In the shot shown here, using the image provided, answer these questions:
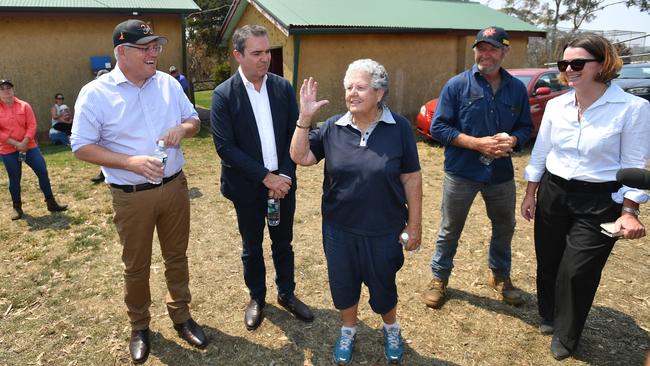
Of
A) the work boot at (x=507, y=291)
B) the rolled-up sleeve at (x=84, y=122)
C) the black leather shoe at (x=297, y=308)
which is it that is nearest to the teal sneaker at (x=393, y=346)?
the black leather shoe at (x=297, y=308)

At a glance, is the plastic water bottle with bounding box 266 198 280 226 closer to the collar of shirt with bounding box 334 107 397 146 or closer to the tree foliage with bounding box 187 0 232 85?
the collar of shirt with bounding box 334 107 397 146

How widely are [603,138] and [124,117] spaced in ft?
9.97

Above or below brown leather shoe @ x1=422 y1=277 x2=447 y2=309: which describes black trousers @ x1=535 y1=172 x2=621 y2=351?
above

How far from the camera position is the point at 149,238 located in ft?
9.89

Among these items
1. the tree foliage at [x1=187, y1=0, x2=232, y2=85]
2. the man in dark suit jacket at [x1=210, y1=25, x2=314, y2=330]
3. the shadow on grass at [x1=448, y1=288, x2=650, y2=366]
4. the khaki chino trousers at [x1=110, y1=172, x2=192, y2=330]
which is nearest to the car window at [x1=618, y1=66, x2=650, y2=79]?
the shadow on grass at [x1=448, y1=288, x2=650, y2=366]

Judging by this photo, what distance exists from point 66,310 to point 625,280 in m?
5.17

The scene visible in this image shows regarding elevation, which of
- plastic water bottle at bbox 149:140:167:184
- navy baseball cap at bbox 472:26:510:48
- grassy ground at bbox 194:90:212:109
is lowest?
grassy ground at bbox 194:90:212:109

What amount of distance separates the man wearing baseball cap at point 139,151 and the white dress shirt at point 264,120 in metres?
0.47

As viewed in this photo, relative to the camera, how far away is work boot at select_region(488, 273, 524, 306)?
3.74m

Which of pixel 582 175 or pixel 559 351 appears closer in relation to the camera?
pixel 582 175

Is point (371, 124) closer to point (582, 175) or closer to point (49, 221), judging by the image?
point (582, 175)

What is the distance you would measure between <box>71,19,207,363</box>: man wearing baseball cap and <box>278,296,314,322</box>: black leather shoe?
2.41 ft

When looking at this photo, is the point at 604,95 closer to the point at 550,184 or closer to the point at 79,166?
the point at 550,184

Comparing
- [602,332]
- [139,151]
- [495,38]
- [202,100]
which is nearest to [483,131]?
[495,38]
